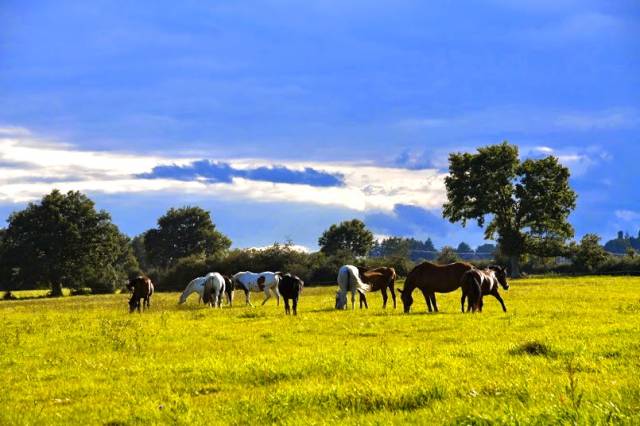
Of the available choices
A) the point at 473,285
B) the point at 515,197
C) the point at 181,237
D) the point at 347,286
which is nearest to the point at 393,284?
the point at 347,286

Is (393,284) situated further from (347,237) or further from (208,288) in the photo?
(347,237)

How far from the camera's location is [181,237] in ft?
418

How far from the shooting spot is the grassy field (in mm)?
8289

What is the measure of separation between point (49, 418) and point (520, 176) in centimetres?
7136

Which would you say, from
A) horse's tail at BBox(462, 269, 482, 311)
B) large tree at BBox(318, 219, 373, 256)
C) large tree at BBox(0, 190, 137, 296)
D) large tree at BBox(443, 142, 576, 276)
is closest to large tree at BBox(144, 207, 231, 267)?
large tree at BBox(318, 219, 373, 256)

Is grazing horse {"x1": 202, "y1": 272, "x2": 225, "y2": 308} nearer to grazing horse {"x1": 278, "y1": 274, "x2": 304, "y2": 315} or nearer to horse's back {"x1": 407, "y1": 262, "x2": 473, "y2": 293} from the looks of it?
grazing horse {"x1": 278, "y1": 274, "x2": 304, "y2": 315}

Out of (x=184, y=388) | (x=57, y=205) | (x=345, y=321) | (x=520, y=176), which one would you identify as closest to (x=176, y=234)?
(x=57, y=205)

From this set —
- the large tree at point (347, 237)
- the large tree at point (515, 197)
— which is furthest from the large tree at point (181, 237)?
the large tree at point (515, 197)

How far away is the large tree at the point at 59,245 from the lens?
78.4 m

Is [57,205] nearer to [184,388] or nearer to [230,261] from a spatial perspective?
[230,261]

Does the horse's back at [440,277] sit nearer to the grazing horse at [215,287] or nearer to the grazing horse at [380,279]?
the grazing horse at [380,279]

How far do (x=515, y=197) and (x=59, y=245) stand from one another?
59068 millimetres

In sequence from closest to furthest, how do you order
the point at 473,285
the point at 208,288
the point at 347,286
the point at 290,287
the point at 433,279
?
Result: 1. the point at 473,285
2. the point at 433,279
3. the point at 290,287
4. the point at 347,286
5. the point at 208,288

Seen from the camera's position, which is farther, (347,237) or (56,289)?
(347,237)
